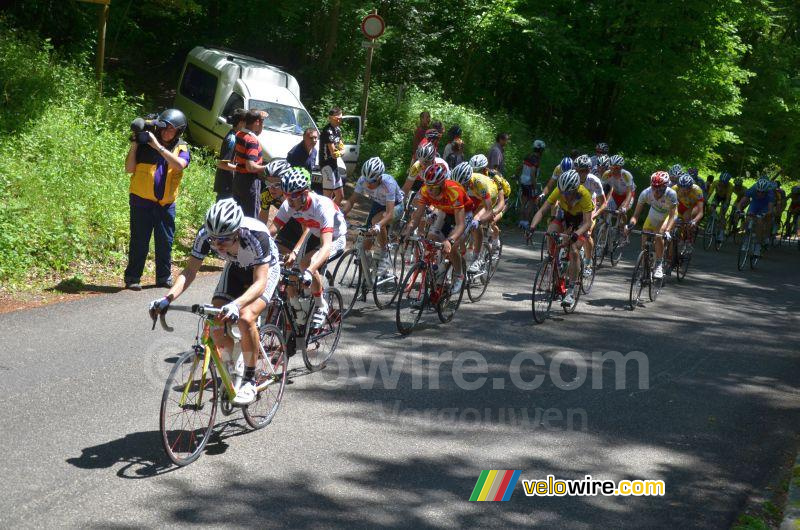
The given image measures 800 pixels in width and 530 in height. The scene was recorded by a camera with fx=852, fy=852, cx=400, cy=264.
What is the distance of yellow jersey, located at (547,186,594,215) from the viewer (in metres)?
11.5

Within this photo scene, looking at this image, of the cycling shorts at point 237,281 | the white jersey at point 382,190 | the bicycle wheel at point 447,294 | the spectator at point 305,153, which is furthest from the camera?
the spectator at point 305,153

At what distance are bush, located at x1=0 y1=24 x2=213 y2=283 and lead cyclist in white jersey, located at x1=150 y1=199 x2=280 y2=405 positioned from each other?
15.3 feet

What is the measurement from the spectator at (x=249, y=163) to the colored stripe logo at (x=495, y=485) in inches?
239

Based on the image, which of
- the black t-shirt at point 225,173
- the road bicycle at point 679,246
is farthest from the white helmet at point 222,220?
the road bicycle at point 679,246

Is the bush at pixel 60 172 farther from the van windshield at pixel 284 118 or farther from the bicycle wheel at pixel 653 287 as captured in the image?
the bicycle wheel at pixel 653 287

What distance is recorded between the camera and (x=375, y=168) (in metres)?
10.2

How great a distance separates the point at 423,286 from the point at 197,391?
4.47 m

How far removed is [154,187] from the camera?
10320 millimetres

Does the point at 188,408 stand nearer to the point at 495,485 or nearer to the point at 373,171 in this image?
the point at 495,485

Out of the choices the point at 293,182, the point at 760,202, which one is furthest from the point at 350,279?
the point at 760,202

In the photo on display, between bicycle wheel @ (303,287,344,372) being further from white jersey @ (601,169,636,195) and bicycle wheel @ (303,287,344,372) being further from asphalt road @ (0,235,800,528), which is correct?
white jersey @ (601,169,636,195)

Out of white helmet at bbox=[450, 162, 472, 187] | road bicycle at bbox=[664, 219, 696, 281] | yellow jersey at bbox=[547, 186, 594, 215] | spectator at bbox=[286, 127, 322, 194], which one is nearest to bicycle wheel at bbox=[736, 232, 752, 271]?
road bicycle at bbox=[664, 219, 696, 281]

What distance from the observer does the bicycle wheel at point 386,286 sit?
10.6 meters

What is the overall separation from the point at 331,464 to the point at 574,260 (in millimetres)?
6386
